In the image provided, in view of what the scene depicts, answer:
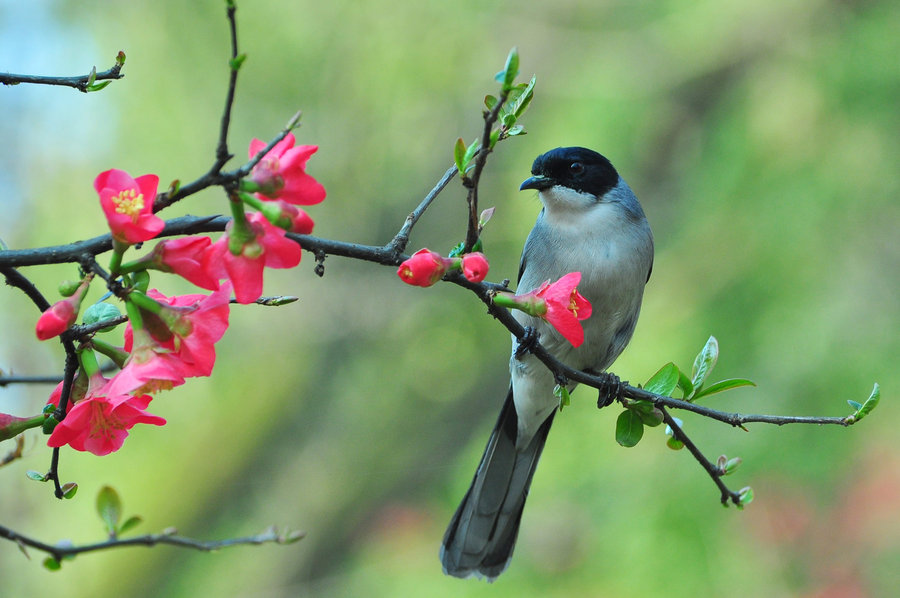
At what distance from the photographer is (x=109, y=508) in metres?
1.62

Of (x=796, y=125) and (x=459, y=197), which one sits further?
(x=459, y=197)

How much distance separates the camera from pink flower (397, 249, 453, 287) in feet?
3.83

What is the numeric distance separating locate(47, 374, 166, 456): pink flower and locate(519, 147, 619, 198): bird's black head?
1892 millimetres

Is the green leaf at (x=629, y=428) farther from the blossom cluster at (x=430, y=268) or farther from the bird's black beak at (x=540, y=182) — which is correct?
the bird's black beak at (x=540, y=182)

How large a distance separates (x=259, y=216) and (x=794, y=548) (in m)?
4.01

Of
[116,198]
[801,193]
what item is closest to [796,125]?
[801,193]

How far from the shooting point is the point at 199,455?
579 cm

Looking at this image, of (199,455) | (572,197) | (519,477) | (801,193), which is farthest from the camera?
(199,455)

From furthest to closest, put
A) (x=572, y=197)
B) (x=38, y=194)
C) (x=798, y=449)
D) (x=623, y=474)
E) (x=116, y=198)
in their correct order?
(x=38, y=194), (x=623, y=474), (x=798, y=449), (x=572, y=197), (x=116, y=198)

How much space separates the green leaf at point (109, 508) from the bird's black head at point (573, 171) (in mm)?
1710

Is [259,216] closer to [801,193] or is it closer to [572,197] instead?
[572,197]

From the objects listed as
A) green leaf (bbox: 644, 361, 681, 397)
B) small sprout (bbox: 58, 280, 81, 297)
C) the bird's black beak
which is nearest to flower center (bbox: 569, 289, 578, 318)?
green leaf (bbox: 644, 361, 681, 397)

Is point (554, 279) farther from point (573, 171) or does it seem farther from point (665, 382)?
point (665, 382)

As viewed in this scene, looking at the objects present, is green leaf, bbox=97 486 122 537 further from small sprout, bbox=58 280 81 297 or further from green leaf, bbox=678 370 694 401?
green leaf, bbox=678 370 694 401
